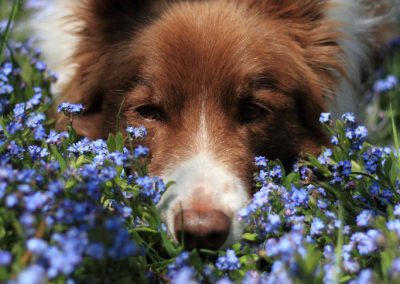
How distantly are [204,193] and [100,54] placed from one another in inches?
67.9

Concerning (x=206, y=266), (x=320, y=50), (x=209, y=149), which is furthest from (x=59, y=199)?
(x=320, y=50)

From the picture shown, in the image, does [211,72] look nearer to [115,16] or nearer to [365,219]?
[115,16]

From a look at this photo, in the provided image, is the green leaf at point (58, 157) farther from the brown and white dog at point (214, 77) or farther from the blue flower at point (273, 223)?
the blue flower at point (273, 223)

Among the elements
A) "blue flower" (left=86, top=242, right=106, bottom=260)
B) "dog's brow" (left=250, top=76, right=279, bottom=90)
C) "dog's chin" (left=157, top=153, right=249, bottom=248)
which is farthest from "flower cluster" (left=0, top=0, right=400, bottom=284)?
"dog's brow" (left=250, top=76, right=279, bottom=90)

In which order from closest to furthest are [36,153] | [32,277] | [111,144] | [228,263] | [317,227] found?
[32,277] → [228,263] → [317,227] → [36,153] → [111,144]

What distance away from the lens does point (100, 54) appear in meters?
4.54

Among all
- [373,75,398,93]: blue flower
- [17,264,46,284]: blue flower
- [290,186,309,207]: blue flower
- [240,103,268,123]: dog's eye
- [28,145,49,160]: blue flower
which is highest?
[17,264,46,284]: blue flower

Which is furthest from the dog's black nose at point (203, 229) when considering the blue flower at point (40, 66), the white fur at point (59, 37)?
the white fur at point (59, 37)

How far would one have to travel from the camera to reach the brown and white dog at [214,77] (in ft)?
12.3

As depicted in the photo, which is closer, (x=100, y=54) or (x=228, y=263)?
(x=228, y=263)

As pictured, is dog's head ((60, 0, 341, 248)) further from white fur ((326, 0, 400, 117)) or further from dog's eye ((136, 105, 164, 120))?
white fur ((326, 0, 400, 117))

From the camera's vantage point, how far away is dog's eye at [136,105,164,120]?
399cm

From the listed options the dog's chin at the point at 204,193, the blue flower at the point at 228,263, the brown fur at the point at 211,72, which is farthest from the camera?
the brown fur at the point at 211,72

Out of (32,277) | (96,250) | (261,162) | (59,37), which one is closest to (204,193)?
(261,162)
